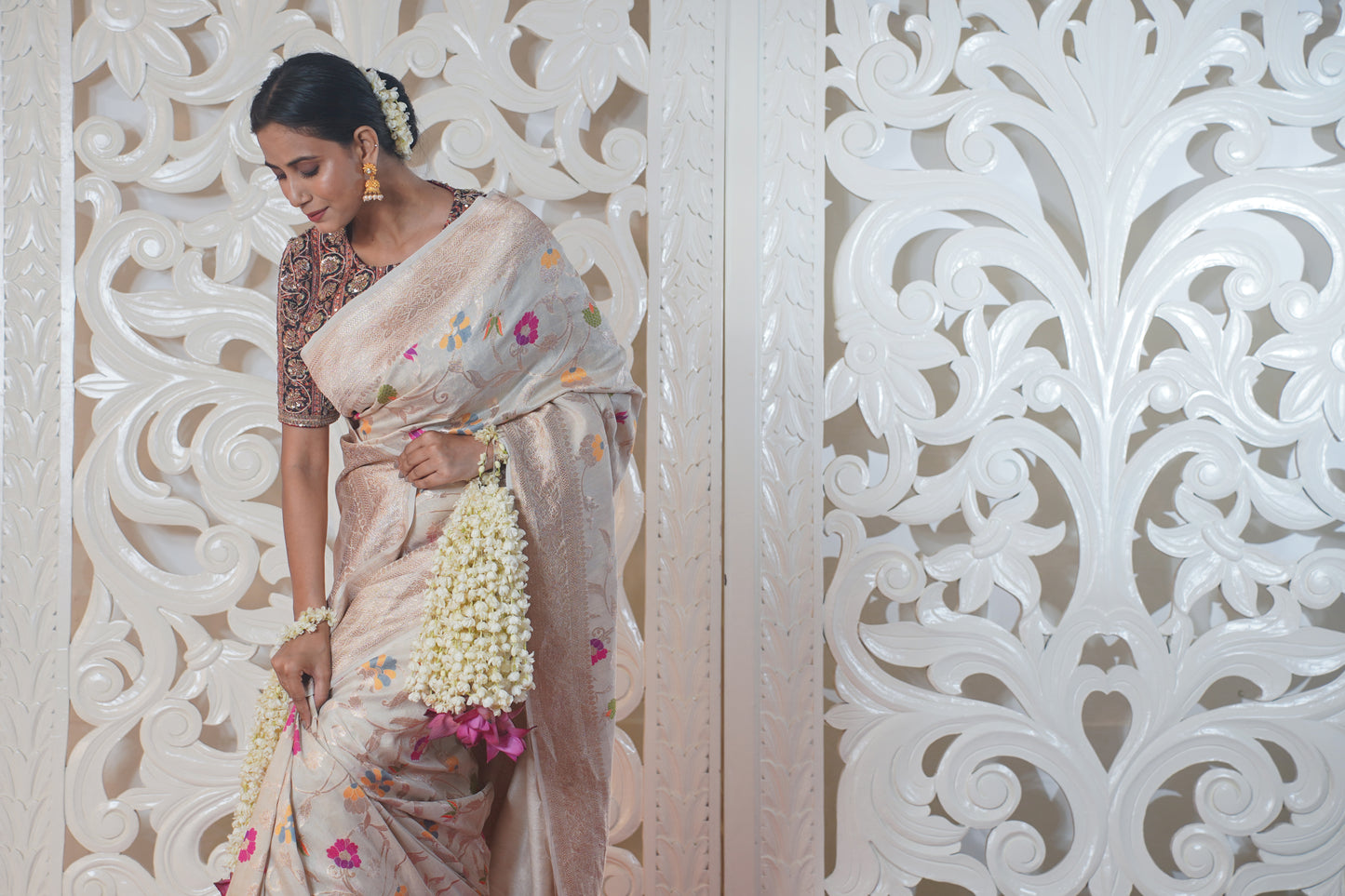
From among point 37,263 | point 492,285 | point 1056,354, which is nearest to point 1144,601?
point 1056,354

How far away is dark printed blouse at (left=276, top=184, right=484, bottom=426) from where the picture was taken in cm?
155

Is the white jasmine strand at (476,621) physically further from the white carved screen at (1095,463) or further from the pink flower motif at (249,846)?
the white carved screen at (1095,463)

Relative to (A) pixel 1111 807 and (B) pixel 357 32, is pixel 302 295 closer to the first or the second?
(B) pixel 357 32

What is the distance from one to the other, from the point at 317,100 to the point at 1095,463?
Answer: 1.86 m

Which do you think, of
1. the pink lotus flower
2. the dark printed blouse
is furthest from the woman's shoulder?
the pink lotus flower

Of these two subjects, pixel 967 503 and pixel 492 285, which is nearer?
pixel 492 285

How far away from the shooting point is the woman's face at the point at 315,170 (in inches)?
56.3

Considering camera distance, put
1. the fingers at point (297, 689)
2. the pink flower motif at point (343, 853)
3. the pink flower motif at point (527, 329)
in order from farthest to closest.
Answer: the pink flower motif at point (527, 329), the fingers at point (297, 689), the pink flower motif at point (343, 853)

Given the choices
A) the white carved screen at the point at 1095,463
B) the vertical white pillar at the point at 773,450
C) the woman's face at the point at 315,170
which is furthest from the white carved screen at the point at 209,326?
the woman's face at the point at 315,170

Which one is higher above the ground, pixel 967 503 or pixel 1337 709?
pixel 967 503

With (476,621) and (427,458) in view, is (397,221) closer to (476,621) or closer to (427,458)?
(427,458)

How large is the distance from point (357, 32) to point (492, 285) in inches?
50.6

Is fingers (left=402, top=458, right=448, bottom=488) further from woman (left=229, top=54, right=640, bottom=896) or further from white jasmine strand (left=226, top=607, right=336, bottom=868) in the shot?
white jasmine strand (left=226, top=607, right=336, bottom=868)

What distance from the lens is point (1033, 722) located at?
95.1 inches
